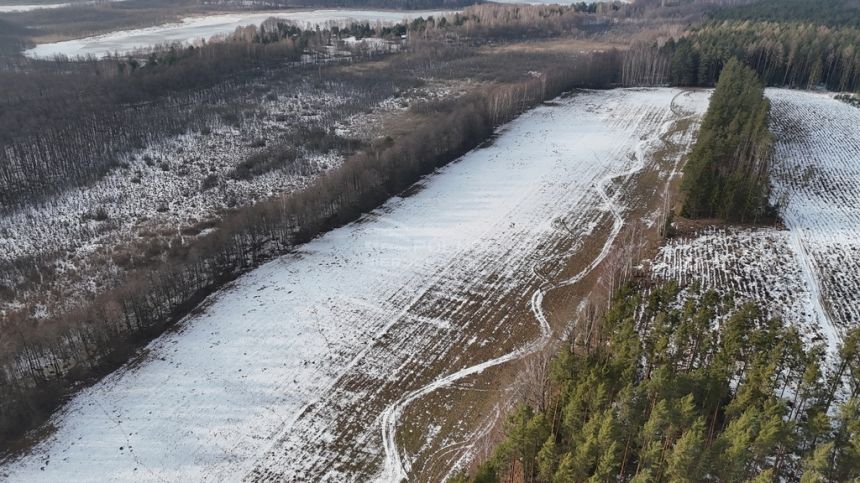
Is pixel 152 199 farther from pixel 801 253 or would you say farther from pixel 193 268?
pixel 801 253

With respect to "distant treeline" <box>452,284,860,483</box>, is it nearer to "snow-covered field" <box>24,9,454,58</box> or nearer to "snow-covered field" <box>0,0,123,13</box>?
"snow-covered field" <box>24,9,454,58</box>

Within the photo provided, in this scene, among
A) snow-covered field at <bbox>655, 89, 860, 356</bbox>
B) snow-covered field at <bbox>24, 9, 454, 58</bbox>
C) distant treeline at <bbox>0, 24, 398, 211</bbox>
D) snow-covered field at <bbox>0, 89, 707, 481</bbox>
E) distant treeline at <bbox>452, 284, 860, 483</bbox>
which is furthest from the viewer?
snow-covered field at <bbox>24, 9, 454, 58</bbox>

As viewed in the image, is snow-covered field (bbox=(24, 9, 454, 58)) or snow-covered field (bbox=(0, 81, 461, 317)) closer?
snow-covered field (bbox=(0, 81, 461, 317))

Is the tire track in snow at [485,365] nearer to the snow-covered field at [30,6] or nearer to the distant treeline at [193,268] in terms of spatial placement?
the distant treeline at [193,268]

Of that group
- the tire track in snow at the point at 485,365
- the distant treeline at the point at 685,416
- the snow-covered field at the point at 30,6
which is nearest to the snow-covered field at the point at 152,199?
the tire track in snow at the point at 485,365

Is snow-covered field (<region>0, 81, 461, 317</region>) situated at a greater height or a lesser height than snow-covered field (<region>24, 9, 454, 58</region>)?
lesser

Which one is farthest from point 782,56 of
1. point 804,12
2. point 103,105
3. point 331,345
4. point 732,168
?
point 103,105

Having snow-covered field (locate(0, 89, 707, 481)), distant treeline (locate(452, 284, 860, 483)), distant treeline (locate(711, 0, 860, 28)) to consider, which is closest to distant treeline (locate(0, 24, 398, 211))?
snow-covered field (locate(0, 89, 707, 481))
